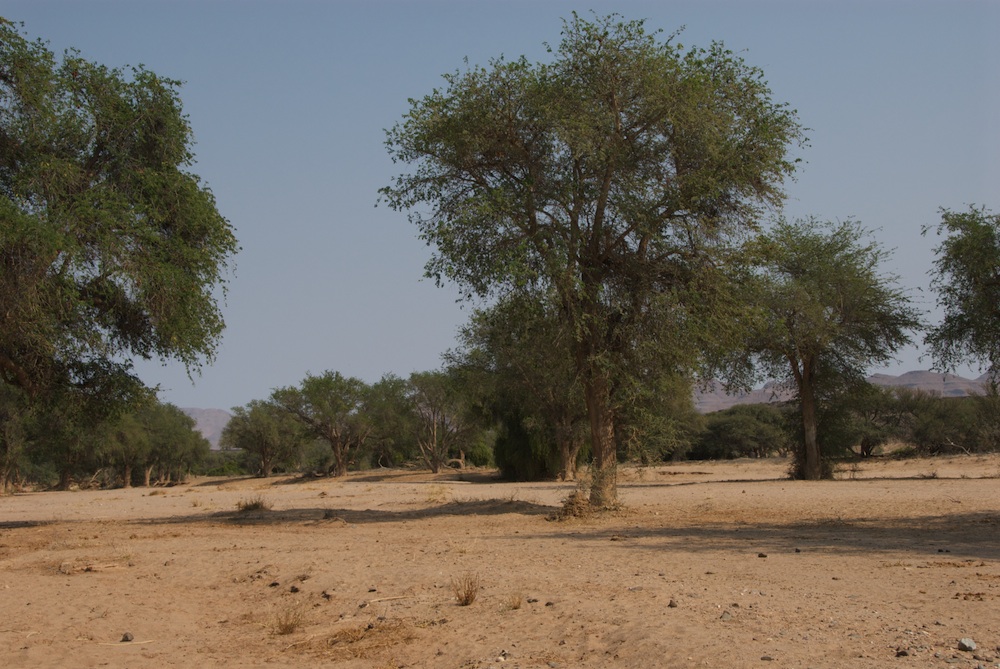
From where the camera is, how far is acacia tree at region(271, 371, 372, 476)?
6581 centimetres

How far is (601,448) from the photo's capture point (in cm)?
1814

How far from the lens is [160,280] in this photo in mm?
15281

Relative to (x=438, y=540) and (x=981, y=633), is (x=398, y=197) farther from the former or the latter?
(x=981, y=633)

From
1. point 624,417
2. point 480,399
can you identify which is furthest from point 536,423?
point 624,417

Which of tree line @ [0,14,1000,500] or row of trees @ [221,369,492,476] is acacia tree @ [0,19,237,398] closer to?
tree line @ [0,14,1000,500]

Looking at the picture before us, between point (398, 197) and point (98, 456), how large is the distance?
52.7 m

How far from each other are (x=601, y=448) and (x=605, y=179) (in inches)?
216

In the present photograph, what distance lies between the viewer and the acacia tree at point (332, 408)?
65812 mm

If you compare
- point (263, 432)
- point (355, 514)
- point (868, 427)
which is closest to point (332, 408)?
point (263, 432)

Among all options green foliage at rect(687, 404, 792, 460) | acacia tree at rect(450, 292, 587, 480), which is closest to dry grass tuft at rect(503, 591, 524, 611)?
acacia tree at rect(450, 292, 587, 480)

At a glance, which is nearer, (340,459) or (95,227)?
(95,227)

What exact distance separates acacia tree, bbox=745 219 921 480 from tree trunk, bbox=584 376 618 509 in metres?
13.0

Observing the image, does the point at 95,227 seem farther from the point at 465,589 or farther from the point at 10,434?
the point at 10,434

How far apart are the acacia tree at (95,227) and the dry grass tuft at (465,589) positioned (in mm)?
8657
